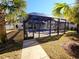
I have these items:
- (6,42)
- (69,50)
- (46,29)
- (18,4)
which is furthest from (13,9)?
(46,29)

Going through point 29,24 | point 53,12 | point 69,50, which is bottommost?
point 69,50

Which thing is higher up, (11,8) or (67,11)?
→ (11,8)

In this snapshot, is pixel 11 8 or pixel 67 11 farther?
pixel 67 11

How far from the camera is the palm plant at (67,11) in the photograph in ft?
46.0

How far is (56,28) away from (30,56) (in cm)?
1192

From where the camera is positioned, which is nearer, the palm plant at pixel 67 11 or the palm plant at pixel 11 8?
the palm plant at pixel 11 8

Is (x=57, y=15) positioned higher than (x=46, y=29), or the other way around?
(x=57, y=15)

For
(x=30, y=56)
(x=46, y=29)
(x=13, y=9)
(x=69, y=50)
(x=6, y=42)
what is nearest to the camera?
(x=30, y=56)

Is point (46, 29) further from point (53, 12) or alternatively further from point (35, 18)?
point (53, 12)

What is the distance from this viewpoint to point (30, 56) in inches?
369

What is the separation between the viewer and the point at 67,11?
45.7 ft

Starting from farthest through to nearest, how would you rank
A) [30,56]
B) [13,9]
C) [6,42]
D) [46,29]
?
[46,29], [6,42], [13,9], [30,56]

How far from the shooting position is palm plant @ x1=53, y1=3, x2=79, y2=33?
14.0m

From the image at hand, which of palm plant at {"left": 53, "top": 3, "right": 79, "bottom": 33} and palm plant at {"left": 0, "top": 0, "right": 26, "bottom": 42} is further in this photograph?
palm plant at {"left": 53, "top": 3, "right": 79, "bottom": 33}
